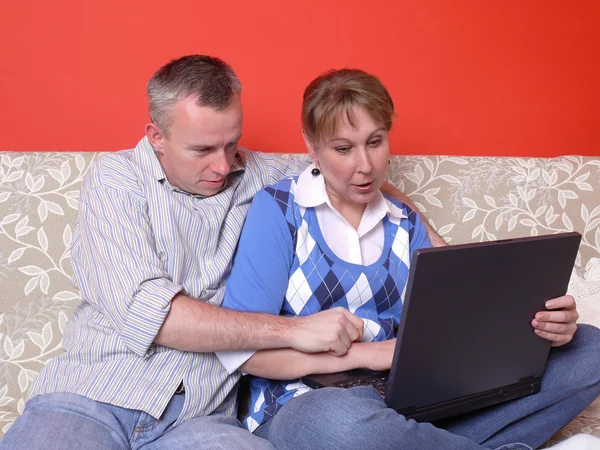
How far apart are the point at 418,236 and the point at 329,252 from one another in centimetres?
27

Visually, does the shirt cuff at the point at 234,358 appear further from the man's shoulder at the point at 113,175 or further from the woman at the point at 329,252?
the man's shoulder at the point at 113,175

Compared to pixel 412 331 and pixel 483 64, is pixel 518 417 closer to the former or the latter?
pixel 412 331

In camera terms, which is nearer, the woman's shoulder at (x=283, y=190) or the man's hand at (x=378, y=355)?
the man's hand at (x=378, y=355)

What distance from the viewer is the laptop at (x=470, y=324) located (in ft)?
4.38

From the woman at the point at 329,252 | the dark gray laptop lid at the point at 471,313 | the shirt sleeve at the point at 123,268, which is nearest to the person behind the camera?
the dark gray laptop lid at the point at 471,313

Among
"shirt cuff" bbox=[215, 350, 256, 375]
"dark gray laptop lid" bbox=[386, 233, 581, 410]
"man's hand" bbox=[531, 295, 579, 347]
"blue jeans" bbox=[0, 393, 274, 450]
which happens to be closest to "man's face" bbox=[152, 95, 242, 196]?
"shirt cuff" bbox=[215, 350, 256, 375]

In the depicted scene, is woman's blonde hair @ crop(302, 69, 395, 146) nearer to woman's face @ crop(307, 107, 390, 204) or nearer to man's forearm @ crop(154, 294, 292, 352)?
woman's face @ crop(307, 107, 390, 204)

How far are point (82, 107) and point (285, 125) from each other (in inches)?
25.0

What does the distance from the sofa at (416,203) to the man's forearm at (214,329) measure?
48 cm

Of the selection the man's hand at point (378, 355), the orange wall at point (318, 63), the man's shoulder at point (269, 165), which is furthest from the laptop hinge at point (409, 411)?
the orange wall at point (318, 63)

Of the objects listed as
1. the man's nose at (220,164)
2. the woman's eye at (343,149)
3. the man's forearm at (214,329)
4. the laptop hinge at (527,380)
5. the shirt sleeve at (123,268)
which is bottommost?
the laptop hinge at (527,380)

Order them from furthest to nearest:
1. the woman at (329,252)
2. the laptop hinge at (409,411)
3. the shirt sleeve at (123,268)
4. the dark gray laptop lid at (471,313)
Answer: the woman at (329,252)
the shirt sleeve at (123,268)
the laptop hinge at (409,411)
the dark gray laptop lid at (471,313)

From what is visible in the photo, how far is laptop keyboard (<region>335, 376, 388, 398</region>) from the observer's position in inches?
61.0

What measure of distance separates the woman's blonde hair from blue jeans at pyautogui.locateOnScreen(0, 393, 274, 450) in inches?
25.8
